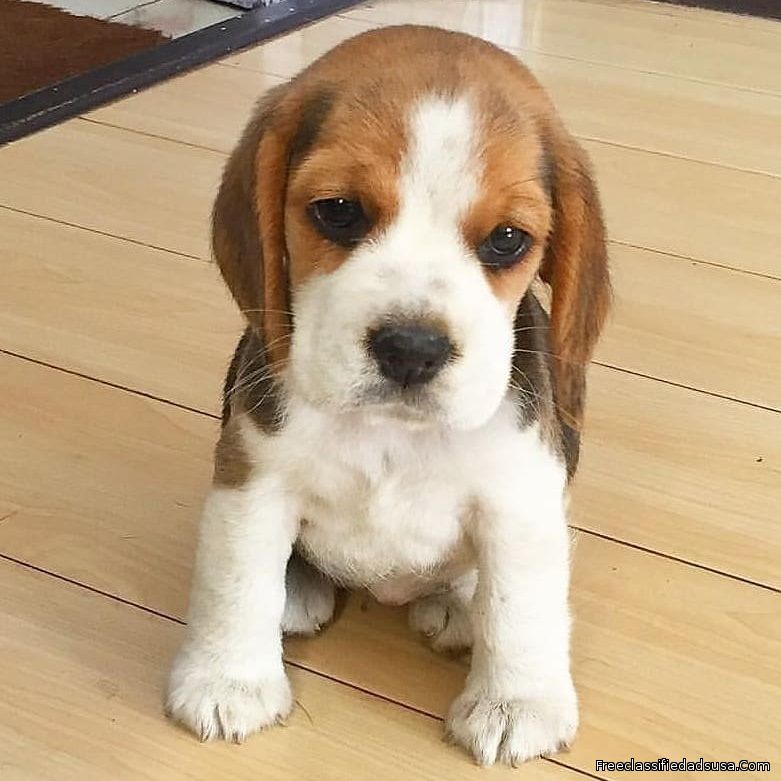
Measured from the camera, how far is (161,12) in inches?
158

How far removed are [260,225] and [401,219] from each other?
7.3 inches

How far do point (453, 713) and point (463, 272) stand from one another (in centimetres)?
59

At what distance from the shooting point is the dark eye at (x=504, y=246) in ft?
4.50

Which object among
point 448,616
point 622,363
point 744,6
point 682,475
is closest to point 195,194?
point 622,363

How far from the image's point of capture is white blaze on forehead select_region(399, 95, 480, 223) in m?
1.31

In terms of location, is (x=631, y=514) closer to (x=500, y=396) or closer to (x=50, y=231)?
(x=500, y=396)

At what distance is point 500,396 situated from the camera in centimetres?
139

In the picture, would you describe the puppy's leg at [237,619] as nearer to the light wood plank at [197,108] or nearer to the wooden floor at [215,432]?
the wooden floor at [215,432]

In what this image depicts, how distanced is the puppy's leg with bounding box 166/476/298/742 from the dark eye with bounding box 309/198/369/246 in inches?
12.6

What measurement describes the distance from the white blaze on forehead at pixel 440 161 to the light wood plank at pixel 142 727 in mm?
674

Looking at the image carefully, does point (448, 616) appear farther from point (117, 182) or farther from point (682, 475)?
point (117, 182)

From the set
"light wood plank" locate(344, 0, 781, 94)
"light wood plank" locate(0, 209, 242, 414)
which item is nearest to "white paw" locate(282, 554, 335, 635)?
"light wood plank" locate(0, 209, 242, 414)

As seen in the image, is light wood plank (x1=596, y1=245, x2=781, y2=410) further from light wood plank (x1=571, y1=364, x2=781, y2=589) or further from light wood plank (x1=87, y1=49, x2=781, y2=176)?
light wood plank (x1=87, y1=49, x2=781, y2=176)

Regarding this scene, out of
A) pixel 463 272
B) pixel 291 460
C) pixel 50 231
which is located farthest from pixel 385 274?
pixel 50 231
